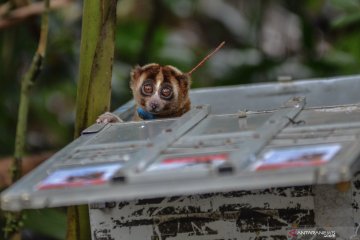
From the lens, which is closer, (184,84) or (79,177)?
(79,177)

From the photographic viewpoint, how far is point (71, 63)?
6.25 meters

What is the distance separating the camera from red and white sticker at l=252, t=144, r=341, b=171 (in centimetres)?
225

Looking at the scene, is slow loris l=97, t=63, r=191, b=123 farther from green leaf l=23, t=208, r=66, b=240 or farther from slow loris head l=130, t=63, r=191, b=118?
green leaf l=23, t=208, r=66, b=240

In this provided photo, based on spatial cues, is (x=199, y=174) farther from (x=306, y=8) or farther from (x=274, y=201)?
(x=306, y=8)

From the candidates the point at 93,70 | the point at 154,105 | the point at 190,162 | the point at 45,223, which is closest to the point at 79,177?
the point at 190,162

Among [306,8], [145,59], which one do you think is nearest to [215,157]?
[145,59]

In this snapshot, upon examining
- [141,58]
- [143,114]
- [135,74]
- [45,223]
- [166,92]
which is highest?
[141,58]

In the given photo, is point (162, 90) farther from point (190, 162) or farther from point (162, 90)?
point (190, 162)

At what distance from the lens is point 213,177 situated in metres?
2.24

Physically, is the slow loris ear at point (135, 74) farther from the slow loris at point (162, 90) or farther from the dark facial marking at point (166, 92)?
the dark facial marking at point (166, 92)

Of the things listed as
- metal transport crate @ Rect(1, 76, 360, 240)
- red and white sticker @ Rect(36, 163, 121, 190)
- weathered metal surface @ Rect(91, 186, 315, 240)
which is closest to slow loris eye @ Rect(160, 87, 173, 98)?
metal transport crate @ Rect(1, 76, 360, 240)

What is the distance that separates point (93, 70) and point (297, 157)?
125 centimetres

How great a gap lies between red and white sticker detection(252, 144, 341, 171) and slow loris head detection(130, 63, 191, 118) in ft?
5.00

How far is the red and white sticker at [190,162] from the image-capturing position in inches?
90.9
